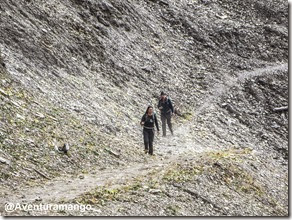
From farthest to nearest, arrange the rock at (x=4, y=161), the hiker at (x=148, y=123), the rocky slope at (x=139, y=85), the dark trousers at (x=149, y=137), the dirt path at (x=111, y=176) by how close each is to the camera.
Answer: the dark trousers at (x=149, y=137) → the hiker at (x=148, y=123) → the rocky slope at (x=139, y=85) → the rock at (x=4, y=161) → the dirt path at (x=111, y=176)

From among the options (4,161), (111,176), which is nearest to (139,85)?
(111,176)

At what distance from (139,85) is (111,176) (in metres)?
Result: 14.0

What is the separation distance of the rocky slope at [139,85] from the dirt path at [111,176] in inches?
8.3

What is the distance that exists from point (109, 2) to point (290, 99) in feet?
48.6

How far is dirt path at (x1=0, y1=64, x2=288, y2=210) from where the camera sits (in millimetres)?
13234

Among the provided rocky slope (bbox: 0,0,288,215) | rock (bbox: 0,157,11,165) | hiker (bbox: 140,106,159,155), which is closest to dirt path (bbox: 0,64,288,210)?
rocky slope (bbox: 0,0,288,215)

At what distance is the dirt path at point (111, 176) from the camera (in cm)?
1323

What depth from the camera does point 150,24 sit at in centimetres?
3753

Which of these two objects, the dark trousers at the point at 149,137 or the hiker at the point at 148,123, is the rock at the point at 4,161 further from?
the dark trousers at the point at 149,137

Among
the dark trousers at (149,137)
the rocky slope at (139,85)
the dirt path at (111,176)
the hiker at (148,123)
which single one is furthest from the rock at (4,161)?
the dark trousers at (149,137)

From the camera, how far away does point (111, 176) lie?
16219 millimetres

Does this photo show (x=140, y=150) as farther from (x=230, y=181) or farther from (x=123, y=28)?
(x=123, y=28)

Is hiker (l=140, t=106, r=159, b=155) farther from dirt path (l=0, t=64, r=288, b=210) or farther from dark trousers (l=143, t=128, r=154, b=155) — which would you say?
dirt path (l=0, t=64, r=288, b=210)

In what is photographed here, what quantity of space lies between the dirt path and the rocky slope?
8.3 inches
